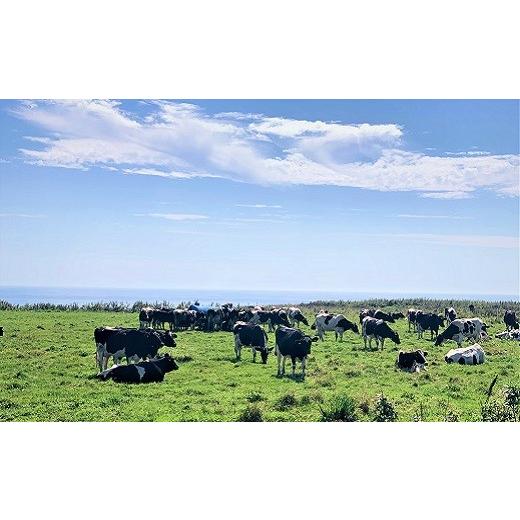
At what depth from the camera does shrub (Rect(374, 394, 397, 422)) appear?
11.6 meters

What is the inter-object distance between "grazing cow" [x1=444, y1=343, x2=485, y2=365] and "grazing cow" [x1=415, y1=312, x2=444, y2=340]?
2791mm

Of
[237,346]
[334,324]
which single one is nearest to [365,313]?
[334,324]

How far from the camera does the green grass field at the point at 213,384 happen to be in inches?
465

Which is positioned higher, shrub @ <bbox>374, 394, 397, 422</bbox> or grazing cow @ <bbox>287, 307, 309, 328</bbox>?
grazing cow @ <bbox>287, 307, 309, 328</bbox>

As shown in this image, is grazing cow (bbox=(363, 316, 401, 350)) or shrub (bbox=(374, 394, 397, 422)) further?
grazing cow (bbox=(363, 316, 401, 350))

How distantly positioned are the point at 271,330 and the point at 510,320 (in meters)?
9.05

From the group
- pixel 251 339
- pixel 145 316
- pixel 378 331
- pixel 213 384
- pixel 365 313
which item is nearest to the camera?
pixel 213 384

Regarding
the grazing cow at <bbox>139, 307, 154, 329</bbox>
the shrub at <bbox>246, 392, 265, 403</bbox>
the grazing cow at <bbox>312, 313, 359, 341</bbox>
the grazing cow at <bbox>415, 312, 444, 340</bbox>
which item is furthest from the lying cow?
the grazing cow at <bbox>139, 307, 154, 329</bbox>

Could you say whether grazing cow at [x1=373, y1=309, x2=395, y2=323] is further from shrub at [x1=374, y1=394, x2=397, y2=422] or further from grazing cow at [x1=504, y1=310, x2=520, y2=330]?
shrub at [x1=374, y1=394, x2=397, y2=422]

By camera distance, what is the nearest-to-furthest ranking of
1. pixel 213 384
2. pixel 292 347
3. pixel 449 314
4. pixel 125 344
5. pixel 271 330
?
pixel 213 384, pixel 292 347, pixel 125 344, pixel 449 314, pixel 271 330

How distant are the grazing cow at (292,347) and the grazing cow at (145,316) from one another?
6.45 metres

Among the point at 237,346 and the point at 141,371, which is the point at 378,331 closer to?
the point at 237,346

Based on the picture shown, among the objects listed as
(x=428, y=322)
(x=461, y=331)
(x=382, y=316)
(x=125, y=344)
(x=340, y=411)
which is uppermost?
(x=382, y=316)

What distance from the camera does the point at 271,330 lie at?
2303 centimetres
